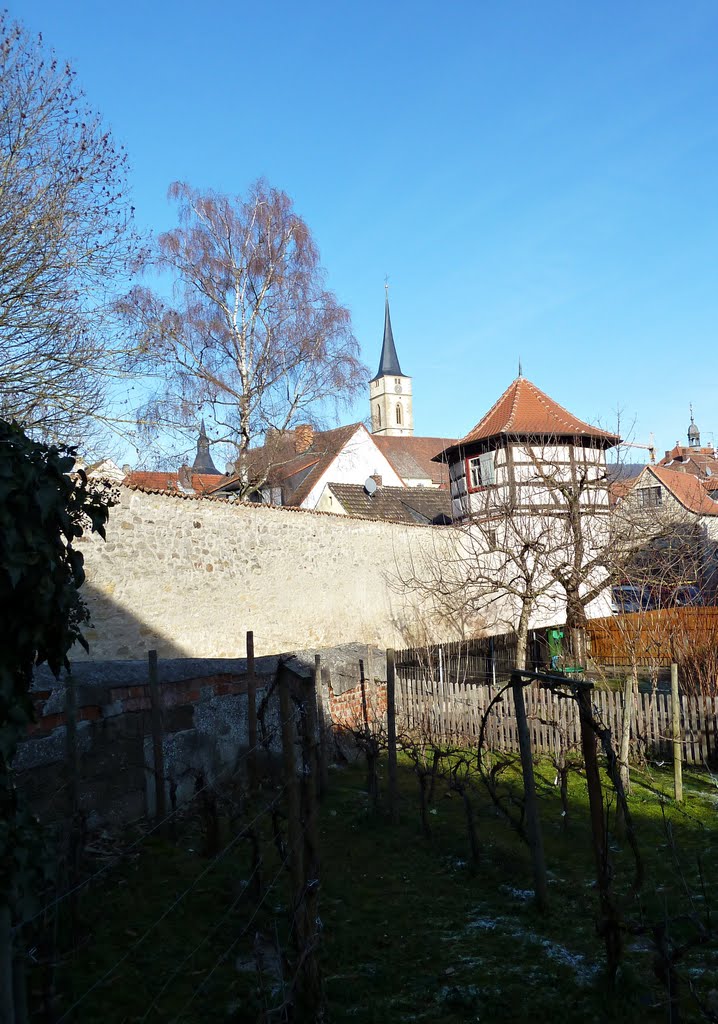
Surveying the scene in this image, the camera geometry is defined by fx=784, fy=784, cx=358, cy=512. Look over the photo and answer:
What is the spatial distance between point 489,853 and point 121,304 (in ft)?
51.3

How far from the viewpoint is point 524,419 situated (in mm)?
23125

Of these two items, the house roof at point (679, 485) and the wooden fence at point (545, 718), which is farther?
the house roof at point (679, 485)

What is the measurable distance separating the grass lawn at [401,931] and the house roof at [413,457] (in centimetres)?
3851

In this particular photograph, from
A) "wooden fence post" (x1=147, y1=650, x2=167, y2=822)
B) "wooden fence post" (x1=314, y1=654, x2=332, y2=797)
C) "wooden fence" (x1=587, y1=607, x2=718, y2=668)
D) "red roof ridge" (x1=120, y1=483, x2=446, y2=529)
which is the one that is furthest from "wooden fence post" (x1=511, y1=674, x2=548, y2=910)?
"red roof ridge" (x1=120, y1=483, x2=446, y2=529)

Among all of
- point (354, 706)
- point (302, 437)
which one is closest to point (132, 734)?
point (354, 706)

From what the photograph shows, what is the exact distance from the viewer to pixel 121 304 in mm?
18219

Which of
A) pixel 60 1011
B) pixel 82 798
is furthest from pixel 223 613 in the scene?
pixel 60 1011

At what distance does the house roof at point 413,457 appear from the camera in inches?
1806

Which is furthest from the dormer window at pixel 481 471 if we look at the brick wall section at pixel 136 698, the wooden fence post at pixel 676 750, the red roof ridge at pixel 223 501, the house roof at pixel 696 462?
the house roof at pixel 696 462

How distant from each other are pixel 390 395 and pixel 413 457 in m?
30.6

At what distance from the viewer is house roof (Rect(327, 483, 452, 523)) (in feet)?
77.0

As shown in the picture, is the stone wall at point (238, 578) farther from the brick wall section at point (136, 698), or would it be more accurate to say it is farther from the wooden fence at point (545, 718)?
the brick wall section at point (136, 698)

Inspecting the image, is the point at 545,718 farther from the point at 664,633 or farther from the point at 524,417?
the point at 524,417

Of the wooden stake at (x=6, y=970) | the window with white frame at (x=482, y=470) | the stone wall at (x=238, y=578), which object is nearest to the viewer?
the wooden stake at (x=6, y=970)
